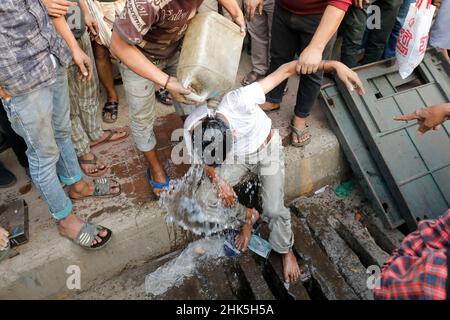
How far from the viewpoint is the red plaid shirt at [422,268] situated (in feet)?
4.53

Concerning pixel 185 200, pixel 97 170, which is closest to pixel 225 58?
pixel 185 200

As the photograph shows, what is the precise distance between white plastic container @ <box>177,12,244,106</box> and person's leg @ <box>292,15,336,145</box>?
2.67ft

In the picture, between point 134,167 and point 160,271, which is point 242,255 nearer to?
point 160,271

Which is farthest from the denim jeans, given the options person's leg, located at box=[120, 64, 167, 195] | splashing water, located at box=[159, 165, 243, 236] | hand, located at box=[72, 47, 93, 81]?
hand, located at box=[72, 47, 93, 81]

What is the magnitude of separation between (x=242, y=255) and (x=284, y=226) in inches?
18.8

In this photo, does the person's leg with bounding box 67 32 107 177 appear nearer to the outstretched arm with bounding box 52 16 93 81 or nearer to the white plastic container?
the outstretched arm with bounding box 52 16 93 81

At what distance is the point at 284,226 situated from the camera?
2.70 metres

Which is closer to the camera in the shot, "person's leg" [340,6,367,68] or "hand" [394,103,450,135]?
"hand" [394,103,450,135]

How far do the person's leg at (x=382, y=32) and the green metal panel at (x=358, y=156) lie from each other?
78cm

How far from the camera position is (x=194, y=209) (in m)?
2.97

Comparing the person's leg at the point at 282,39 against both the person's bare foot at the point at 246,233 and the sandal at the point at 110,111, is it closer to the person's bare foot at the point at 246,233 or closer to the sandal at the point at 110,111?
the person's bare foot at the point at 246,233

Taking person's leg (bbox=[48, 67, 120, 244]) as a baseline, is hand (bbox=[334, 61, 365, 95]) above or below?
above

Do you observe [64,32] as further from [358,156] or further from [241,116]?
[358,156]

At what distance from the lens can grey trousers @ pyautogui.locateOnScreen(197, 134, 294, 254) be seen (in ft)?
8.61
